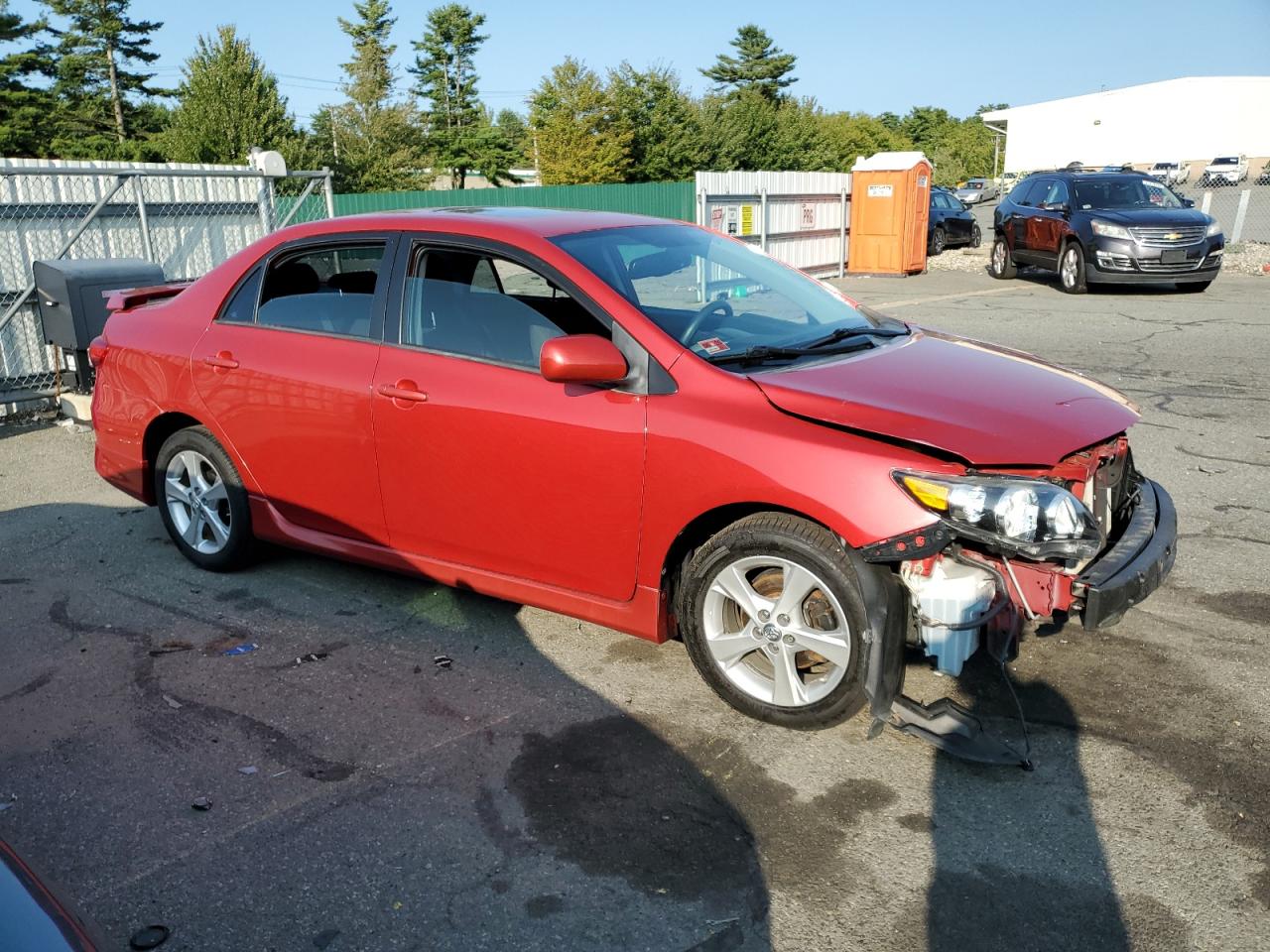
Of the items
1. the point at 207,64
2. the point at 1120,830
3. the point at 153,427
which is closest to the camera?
the point at 1120,830

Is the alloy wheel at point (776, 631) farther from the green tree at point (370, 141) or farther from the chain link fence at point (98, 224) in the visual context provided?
the green tree at point (370, 141)

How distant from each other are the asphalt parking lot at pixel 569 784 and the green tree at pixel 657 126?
37.7m

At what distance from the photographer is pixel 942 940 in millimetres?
2629

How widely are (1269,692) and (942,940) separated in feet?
6.33

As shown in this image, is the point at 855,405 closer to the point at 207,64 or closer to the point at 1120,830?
the point at 1120,830

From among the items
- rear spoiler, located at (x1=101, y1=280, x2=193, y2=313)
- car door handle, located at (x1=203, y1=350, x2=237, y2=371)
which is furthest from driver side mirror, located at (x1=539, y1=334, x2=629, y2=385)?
rear spoiler, located at (x1=101, y1=280, x2=193, y2=313)

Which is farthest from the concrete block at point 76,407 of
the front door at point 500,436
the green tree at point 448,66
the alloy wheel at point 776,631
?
the green tree at point 448,66

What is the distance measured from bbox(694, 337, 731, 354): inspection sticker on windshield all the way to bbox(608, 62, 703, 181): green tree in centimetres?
3787

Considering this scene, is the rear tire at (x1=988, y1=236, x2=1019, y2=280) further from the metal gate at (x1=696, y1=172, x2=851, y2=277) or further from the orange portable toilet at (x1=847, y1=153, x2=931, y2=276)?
the metal gate at (x1=696, y1=172, x2=851, y2=277)

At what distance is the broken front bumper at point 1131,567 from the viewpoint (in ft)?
10.9

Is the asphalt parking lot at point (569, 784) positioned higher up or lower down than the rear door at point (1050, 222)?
lower down

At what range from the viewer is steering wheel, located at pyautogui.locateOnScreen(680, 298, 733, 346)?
Answer: 3.89 metres

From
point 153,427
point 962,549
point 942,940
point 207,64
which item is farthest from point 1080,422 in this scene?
point 207,64

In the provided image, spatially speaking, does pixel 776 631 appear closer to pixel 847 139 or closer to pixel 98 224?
pixel 98 224
